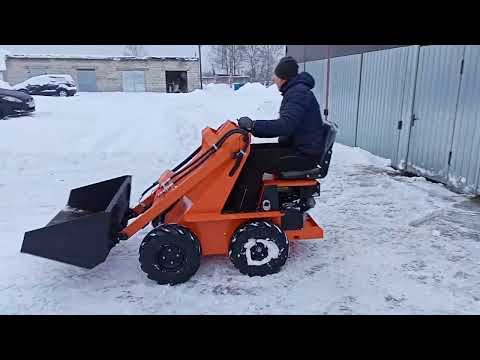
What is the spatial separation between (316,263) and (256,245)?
2.32 feet

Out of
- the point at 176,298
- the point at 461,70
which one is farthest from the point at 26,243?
the point at 461,70

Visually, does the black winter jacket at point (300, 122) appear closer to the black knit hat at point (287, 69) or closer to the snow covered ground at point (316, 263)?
the black knit hat at point (287, 69)

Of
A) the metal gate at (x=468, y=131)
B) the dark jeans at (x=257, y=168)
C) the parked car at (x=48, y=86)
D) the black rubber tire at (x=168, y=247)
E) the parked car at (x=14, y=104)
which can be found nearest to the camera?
the black rubber tire at (x=168, y=247)

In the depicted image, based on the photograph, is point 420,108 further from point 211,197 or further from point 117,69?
point 117,69

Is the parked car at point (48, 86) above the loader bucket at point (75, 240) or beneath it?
above

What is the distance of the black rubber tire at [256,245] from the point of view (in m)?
3.38

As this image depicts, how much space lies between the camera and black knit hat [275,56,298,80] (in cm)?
357

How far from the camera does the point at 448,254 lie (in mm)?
3818

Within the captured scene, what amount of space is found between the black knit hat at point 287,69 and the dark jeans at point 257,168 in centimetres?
70

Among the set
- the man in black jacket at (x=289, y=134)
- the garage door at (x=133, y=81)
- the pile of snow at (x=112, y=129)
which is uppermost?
the garage door at (x=133, y=81)

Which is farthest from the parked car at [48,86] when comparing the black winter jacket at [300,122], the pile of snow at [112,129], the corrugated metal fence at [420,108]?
the black winter jacket at [300,122]

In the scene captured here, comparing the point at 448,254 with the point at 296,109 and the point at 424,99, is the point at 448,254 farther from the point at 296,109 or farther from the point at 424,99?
the point at 424,99

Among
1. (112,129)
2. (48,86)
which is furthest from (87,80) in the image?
(112,129)

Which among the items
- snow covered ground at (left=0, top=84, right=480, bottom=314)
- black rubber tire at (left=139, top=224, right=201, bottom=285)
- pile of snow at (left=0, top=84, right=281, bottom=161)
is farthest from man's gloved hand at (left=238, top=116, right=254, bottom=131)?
pile of snow at (left=0, top=84, right=281, bottom=161)
